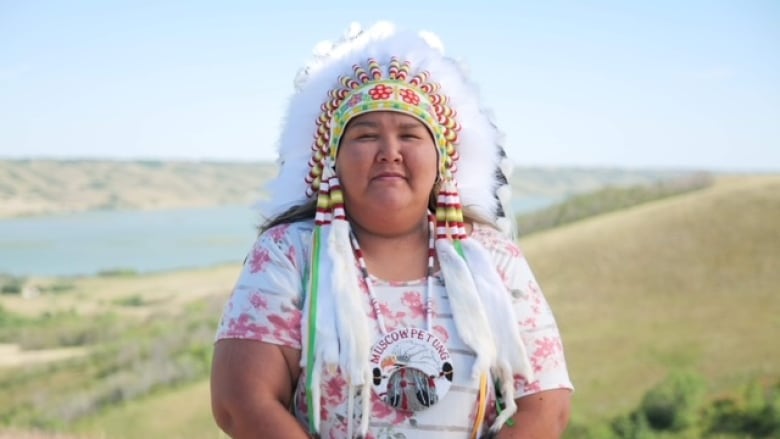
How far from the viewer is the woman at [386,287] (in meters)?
2.32

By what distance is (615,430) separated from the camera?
15.8 m

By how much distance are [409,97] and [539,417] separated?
2.91 ft

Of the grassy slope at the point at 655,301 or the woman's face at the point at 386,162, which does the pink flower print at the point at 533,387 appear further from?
the grassy slope at the point at 655,301

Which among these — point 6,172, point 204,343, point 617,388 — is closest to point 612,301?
point 617,388

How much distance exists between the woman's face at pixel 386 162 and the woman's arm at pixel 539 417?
1.92 ft

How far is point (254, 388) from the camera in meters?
2.29

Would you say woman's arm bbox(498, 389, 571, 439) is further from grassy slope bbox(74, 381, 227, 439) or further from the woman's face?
grassy slope bbox(74, 381, 227, 439)

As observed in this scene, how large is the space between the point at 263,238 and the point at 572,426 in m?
14.5

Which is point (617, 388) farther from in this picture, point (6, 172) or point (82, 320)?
point (6, 172)

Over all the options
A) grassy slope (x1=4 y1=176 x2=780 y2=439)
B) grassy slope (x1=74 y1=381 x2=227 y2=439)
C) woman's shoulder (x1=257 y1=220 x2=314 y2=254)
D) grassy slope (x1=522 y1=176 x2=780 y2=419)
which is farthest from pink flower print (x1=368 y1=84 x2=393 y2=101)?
grassy slope (x1=74 y1=381 x2=227 y2=439)

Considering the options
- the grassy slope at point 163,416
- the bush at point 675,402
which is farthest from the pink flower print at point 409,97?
the grassy slope at point 163,416

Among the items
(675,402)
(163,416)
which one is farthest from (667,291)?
(163,416)

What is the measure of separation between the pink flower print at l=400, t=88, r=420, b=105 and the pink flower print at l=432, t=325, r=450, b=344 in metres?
0.58

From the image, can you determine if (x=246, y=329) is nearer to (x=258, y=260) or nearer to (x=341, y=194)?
(x=258, y=260)
